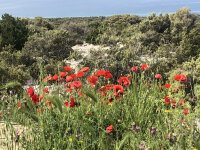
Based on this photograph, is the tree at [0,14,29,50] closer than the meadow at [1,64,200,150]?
No

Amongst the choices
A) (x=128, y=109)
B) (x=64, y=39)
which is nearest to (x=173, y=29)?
(x=64, y=39)

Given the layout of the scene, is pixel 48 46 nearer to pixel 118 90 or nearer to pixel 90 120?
pixel 118 90

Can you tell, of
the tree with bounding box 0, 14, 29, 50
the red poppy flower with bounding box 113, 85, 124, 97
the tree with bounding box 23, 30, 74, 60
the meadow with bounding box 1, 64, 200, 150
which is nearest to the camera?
the meadow with bounding box 1, 64, 200, 150

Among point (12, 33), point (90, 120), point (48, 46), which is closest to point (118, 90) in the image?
point (90, 120)

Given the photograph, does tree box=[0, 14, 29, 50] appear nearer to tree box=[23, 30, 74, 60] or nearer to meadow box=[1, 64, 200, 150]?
tree box=[23, 30, 74, 60]

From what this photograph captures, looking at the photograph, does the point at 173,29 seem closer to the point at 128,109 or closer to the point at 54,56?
the point at 54,56

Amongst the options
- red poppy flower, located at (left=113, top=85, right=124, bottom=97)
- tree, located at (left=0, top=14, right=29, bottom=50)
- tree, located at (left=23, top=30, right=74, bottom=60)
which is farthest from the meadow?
tree, located at (left=0, top=14, right=29, bottom=50)

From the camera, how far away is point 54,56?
13836mm

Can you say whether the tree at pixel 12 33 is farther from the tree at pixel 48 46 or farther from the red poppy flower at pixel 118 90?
the red poppy flower at pixel 118 90

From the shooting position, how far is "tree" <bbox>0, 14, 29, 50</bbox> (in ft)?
54.8

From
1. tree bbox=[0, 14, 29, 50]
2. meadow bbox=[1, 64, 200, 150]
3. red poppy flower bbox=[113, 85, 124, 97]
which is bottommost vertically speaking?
meadow bbox=[1, 64, 200, 150]

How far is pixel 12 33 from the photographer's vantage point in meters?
17.0

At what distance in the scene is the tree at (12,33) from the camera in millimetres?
16709

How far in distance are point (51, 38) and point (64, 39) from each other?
989 mm
